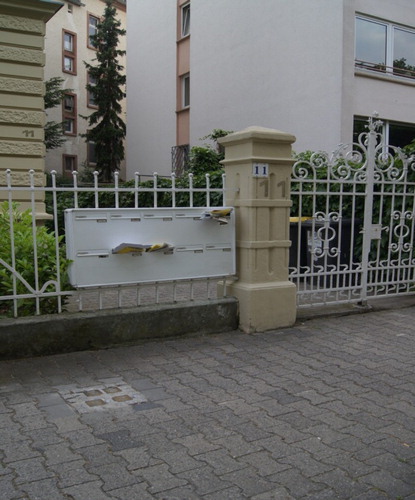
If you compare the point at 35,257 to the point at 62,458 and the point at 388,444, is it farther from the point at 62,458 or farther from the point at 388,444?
the point at 388,444

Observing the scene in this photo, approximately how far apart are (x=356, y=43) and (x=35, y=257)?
42.1 ft

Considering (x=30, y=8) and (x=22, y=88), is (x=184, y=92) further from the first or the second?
(x=22, y=88)

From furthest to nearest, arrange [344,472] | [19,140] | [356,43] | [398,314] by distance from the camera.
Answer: [356,43], [19,140], [398,314], [344,472]

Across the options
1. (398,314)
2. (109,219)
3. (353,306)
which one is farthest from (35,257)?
(398,314)

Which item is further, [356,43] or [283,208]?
[356,43]

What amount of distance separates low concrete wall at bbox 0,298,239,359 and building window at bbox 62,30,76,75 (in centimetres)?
2839

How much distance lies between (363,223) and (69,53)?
28.0 meters

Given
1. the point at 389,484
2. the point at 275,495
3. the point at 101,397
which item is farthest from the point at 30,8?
the point at 389,484

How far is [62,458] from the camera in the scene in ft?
9.82

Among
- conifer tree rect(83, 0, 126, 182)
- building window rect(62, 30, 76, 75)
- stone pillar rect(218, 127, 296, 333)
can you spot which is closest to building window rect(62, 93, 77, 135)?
building window rect(62, 30, 76, 75)

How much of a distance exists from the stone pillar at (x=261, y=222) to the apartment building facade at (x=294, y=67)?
9214 mm

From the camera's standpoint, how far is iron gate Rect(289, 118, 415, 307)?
20.3ft

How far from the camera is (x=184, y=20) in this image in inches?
819

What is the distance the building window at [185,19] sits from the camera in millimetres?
20578
